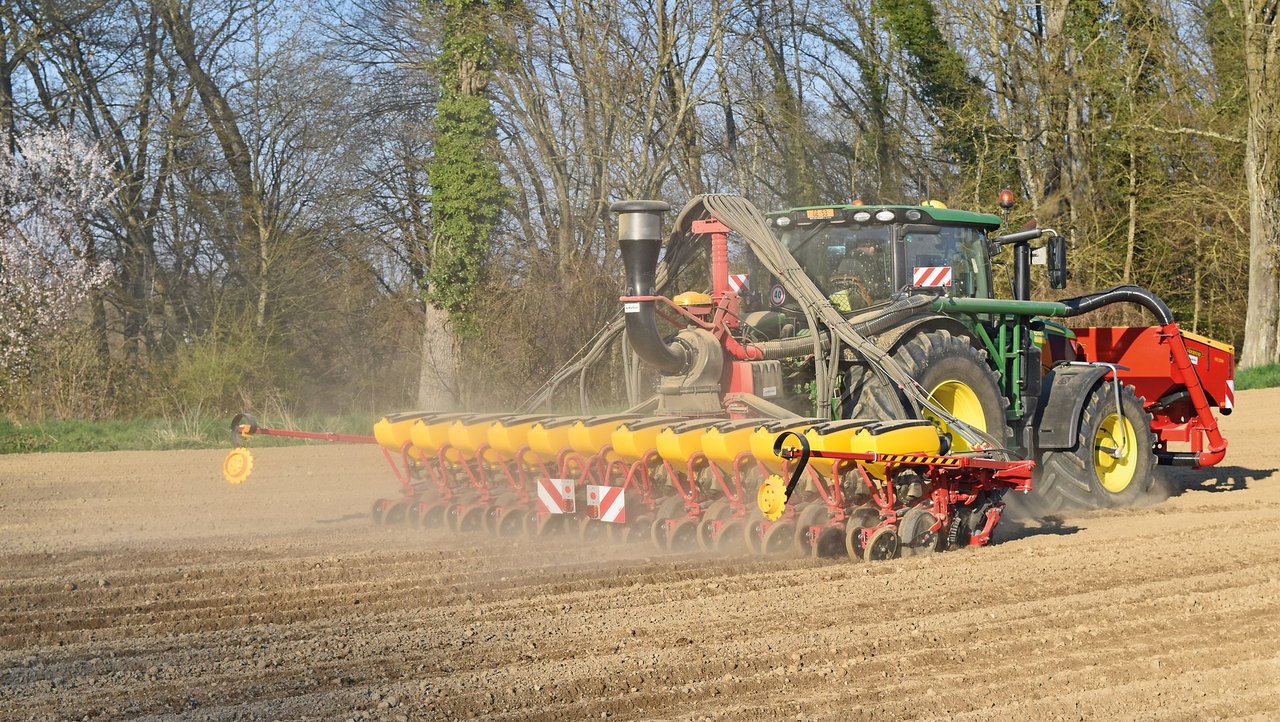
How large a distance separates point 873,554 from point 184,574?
13.1 ft

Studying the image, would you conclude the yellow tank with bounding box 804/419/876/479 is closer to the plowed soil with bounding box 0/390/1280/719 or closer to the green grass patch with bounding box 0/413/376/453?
the plowed soil with bounding box 0/390/1280/719

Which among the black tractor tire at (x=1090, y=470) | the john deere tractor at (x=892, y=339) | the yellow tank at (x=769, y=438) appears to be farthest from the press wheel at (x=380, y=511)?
the black tractor tire at (x=1090, y=470)

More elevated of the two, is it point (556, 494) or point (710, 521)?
point (556, 494)

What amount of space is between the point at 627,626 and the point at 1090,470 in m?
5.46

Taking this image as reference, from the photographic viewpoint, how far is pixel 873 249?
30.9 ft

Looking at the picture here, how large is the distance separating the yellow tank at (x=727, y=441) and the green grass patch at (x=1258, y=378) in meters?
17.2

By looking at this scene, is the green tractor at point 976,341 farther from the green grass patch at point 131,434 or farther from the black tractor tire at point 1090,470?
the green grass patch at point 131,434

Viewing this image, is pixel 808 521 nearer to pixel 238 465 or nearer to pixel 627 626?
pixel 627 626

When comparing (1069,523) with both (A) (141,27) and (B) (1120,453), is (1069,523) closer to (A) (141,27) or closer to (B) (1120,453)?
(B) (1120,453)

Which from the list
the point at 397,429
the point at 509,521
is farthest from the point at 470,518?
the point at 397,429

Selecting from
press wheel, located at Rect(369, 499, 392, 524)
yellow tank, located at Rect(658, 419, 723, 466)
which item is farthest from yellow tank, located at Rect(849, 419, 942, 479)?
press wheel, located at Rect(369, 499, 392, 524)

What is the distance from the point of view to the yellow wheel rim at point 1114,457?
10805 mm

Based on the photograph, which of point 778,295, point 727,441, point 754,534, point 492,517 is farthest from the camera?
point 778,295

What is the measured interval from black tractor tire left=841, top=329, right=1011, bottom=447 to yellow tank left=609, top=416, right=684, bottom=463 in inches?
46.8
